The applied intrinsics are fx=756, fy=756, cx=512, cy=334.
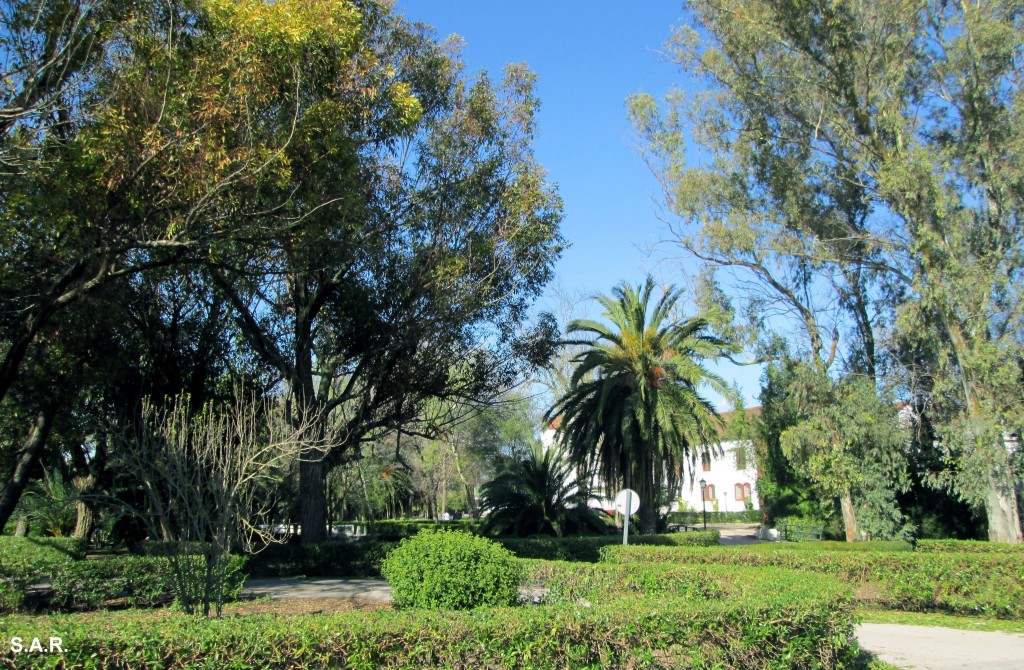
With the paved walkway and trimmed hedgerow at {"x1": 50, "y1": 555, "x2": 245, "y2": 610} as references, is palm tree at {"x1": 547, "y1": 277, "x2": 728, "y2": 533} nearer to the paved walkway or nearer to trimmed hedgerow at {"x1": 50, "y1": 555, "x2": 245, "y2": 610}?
the paved walkway

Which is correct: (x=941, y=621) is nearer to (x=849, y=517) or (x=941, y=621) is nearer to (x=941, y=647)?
(x=941, y=647)

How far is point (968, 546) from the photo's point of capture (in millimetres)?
16844

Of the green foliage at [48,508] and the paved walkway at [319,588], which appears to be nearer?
the paved walkway at [319,588]

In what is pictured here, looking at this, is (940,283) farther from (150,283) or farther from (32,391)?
(32,391)

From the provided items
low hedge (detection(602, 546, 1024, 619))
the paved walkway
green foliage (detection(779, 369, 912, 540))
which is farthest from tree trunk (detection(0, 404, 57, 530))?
green foliage (detection(779, 369, 912, 540))

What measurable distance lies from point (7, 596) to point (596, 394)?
55.5ft

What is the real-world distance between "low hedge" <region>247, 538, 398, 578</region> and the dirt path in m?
12.0

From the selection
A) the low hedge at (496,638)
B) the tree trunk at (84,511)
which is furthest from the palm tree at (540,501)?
the low hedge at (496,638)

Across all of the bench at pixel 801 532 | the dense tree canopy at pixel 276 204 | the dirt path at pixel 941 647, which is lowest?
the bench at pixel 801 532

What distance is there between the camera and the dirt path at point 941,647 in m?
8.33

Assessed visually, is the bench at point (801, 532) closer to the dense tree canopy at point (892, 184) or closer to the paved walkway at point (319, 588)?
the dense tree canopy at point (892, 184)

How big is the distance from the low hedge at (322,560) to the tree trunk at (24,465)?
608 cm

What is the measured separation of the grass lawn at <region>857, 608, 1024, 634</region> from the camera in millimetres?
11031

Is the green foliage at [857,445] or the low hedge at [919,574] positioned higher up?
the green foliage at [857,445]
